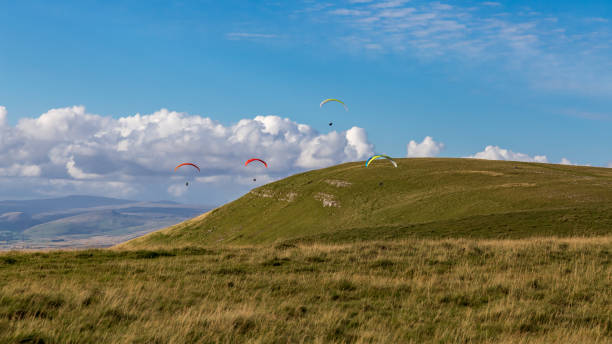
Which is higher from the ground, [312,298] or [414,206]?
[414,206]

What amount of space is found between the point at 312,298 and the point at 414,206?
64445 millimetres

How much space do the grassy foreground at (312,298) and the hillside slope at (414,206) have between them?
2911 cm

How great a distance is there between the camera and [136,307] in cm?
1213

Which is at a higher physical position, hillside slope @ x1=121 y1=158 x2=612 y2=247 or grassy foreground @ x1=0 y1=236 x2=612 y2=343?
hillside slope @ x1=121 y1=158 x2=612 y2=247

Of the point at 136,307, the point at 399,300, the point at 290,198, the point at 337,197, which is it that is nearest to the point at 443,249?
the point at 399,300

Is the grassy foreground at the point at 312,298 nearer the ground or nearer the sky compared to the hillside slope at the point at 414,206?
nearer the ground

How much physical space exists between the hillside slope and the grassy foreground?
1146 inches

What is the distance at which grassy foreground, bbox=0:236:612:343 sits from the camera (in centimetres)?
1001

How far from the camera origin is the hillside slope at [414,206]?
51125mm

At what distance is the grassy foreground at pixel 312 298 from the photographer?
10.0 meters

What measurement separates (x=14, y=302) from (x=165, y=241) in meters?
98.3

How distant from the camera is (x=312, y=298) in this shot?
549 inches

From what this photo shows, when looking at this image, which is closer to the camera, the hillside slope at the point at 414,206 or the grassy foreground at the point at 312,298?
the grassy foreground at the point at 312,298

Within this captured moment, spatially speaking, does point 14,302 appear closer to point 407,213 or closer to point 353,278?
point 353,278
